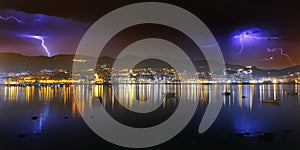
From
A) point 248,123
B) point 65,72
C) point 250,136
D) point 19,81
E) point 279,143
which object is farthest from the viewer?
point 65,72

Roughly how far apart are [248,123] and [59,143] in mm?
10770

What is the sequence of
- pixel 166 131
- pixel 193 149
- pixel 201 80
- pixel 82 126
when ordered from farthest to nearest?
pixel 201 80, pixel 82 126, pixel 166 131, pixel 193 149

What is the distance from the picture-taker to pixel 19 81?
122688mm

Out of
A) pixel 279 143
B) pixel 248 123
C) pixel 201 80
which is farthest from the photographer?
pixel 201 80

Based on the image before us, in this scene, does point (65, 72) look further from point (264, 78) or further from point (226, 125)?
point (226, 125)

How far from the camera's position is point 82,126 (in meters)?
15.7

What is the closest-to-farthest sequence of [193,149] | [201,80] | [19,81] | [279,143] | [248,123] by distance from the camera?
[193,149], [279,143], [248,123], [19,81], [201,80]

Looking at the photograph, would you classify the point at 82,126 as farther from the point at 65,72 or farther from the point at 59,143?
the point at 65,72

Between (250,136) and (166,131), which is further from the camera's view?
(166,131)

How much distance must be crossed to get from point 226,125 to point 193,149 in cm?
621

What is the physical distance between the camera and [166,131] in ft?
47.2

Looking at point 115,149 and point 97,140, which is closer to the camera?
point 115,149

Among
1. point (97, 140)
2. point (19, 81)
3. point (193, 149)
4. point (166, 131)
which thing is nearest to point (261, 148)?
point (193, 149)

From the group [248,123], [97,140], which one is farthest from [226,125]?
[97,140]
